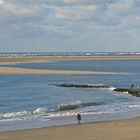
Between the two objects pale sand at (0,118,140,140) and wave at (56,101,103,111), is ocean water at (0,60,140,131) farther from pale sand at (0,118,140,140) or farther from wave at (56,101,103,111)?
pale sand at (0,118,140,140)

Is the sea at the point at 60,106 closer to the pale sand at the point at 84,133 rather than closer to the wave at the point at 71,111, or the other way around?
the wave at the point at 71,111

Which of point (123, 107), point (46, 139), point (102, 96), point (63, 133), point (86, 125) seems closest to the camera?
point (46, 139)

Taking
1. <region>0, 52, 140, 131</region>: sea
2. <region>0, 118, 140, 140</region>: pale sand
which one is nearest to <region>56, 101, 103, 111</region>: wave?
<region>0, 52, 140, 131</region>: sea

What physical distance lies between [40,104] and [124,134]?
70.6ft

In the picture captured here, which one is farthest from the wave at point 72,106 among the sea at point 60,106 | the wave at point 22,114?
the wave at point 22,114

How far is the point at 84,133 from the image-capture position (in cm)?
3150

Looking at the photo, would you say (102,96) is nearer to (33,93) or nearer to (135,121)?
(33,93)

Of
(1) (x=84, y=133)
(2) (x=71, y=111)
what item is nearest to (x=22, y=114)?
(2) (x=71, y=111)

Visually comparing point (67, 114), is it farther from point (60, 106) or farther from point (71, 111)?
point (60, 106)

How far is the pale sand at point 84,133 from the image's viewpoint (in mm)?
29750

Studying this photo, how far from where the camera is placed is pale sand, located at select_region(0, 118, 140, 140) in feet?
97.6

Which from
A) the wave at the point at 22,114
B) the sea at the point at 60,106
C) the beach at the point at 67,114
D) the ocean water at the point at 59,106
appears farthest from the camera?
the wave at the point at 22,114

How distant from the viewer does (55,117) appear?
4088 centimetres

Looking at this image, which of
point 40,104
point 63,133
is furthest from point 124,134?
point 40,104
